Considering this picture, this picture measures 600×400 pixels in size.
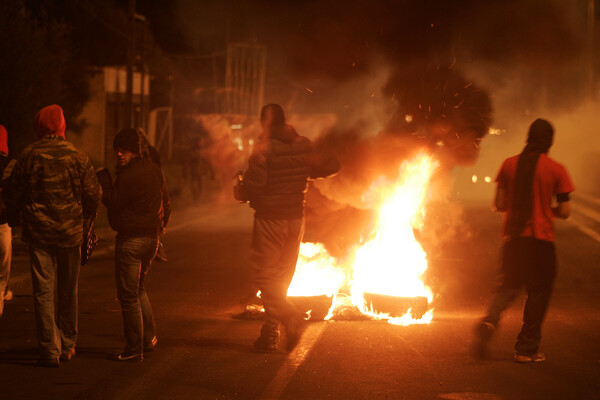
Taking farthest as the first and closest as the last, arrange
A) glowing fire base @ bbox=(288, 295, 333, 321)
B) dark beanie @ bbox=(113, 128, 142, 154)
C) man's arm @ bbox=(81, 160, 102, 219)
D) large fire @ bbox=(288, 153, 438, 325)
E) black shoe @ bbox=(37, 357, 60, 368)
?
large fire @ bbox=(288, 153, 438, 325) < glowing fire base @ bbox=(288, 295, 333, 321) < dark beanie @ bbox=(113, 128, 142, 154) < man's arm @ bbox=(81, 160, 102, 219) < black shoe @ bbox=(37, 357, 60, 368)

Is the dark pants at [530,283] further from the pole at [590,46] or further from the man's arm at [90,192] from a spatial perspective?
the pole at [590,46]

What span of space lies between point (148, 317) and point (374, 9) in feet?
20.2

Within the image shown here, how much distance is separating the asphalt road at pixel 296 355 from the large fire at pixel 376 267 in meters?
0.51

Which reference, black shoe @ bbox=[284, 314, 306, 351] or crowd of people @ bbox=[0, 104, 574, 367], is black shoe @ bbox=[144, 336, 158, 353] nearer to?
crowd of people @ bbox=[0, 104, 574, 367]

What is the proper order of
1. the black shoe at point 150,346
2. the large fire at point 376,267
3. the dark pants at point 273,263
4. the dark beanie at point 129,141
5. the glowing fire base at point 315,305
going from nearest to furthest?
the dark beanie at point 129,141
the black shoe at point 150,346
the dark pants at point 273,263
the glowing fire base at point 315,305
the large fire at point 376,267

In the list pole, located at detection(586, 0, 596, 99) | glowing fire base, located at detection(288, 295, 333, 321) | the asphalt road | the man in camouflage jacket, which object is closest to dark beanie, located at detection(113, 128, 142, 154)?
the man in camouflage jacket

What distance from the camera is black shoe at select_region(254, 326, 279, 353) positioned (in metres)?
6.34

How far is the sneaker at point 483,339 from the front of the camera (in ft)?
19.8

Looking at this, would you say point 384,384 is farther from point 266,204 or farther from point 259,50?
point 259,50

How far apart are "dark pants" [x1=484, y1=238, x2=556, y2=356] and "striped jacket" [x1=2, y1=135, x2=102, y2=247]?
326 cm

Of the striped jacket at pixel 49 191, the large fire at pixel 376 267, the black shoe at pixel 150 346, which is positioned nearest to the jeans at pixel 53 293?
the striped jacket at pixel 49 191

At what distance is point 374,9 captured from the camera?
421 inches

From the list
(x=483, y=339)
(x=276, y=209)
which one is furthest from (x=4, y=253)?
(x=483, y=339)

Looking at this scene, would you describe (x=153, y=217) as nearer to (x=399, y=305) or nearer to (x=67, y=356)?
(x=67, y=356)
